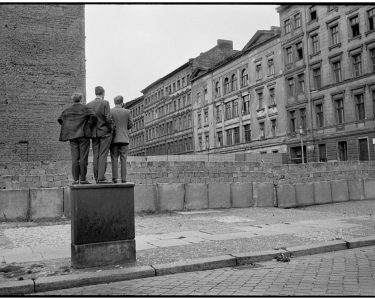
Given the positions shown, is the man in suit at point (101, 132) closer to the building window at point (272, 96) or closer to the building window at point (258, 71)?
the building window at point (272, 96)

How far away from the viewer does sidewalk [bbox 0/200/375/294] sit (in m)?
6.93

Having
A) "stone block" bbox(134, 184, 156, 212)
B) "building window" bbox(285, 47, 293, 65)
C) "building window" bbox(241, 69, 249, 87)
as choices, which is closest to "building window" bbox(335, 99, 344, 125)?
"building window" bbox(285, 47, 293, 65)

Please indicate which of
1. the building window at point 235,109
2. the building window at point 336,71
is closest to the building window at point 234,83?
the building window at point 235,109

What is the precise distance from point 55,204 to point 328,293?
11.1 m

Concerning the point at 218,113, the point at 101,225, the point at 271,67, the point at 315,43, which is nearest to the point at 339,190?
the point at 101,225

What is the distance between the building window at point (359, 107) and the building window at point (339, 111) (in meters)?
1.72

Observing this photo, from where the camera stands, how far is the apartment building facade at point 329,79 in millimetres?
35000

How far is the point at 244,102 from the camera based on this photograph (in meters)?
51.5

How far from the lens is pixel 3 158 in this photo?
22.4 metres

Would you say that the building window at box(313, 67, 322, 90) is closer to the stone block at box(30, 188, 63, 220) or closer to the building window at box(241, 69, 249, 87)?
the building window at box(241, 69, 249, 87)

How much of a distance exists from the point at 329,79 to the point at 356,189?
21474mm

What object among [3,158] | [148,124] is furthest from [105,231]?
[148,124]

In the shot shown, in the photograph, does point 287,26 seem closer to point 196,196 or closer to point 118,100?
point 196,196

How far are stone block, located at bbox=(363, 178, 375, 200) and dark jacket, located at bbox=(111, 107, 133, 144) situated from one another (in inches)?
616
